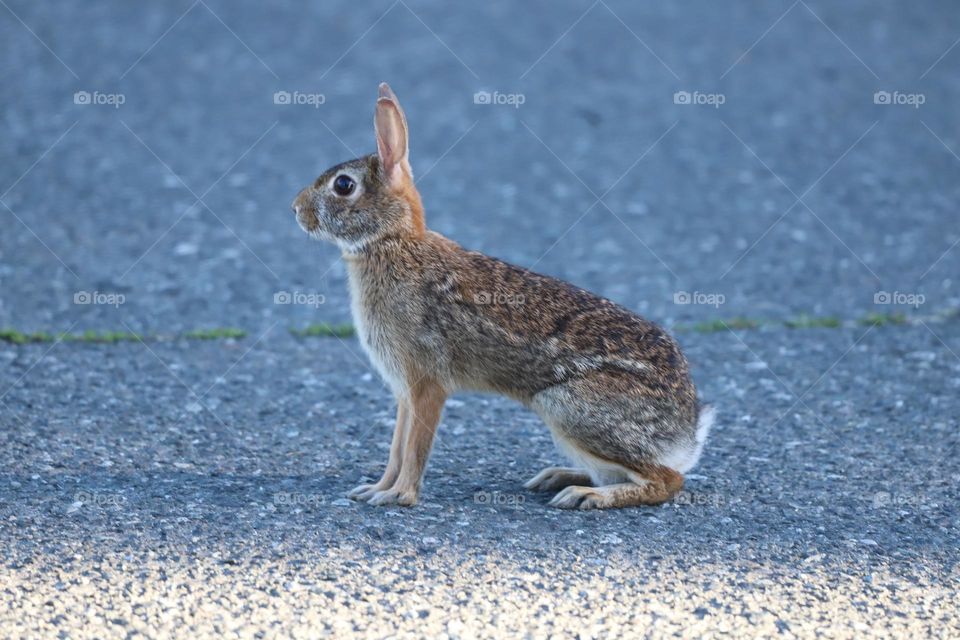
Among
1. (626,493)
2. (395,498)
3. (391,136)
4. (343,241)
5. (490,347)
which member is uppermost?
(391,136)

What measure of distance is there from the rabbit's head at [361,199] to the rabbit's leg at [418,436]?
2.31ft

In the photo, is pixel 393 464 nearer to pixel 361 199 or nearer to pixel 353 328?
pixel 361 199

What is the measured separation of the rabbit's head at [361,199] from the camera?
550 centimetres

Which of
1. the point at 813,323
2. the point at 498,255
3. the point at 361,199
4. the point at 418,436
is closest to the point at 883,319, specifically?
the point at 813,323

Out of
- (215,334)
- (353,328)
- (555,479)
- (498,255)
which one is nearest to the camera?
(555,479)

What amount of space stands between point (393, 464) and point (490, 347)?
688 millimetres

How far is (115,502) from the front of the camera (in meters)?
5.21

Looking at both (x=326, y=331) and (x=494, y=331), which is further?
(x=326, y=331)

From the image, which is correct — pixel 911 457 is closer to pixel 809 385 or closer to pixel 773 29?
pixel 809 385

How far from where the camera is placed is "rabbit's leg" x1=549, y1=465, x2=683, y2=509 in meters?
5.32

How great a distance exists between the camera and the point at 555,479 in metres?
5.68

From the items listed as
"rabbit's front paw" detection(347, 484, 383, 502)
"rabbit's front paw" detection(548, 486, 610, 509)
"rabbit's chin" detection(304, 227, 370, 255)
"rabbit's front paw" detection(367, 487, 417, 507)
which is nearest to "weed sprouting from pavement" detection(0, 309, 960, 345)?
"rabbit's chin" detection(304, 227, 370, 255)

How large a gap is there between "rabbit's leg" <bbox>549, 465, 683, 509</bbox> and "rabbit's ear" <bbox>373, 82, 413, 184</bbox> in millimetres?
1586

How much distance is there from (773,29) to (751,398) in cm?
806
